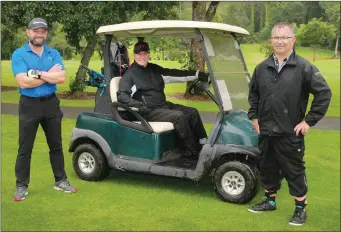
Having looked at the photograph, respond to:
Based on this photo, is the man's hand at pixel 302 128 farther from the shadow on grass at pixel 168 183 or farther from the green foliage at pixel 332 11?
the green foliage at pixel 332 11

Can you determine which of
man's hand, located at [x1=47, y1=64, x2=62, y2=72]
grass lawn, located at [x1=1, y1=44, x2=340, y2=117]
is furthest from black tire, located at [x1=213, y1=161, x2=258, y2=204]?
man's hand, located at [x1=47, y1=64, x2=62, y2=72]

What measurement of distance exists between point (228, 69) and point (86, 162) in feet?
6.10

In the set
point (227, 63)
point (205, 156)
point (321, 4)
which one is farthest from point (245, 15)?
point (205, 156)

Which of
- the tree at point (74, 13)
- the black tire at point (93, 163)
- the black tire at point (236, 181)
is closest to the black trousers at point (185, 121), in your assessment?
the black tire at point (236, 181)

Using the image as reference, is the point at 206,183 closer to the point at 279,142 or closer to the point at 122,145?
the point at 122,145

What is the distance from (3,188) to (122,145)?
4.20ft

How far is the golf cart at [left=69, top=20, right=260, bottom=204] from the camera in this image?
169 inches

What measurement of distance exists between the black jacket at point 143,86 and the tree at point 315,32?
3839mm

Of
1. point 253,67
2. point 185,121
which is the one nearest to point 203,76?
point 185,121

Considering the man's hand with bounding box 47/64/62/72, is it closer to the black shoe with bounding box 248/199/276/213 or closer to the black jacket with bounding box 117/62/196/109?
the black jacket with bounding box 117/62/196/109

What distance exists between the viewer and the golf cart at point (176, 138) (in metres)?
4.29

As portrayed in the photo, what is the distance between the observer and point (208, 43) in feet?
14.7

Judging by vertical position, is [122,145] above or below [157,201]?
above

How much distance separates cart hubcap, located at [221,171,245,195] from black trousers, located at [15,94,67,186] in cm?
170
